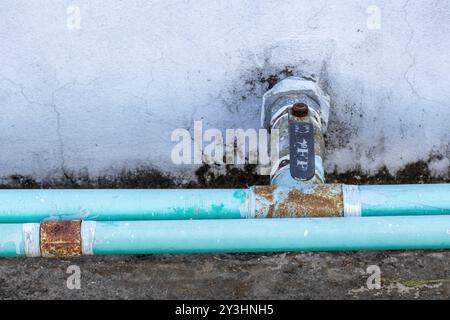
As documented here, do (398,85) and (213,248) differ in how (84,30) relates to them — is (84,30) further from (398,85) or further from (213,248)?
(398,85)

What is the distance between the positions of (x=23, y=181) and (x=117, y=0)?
715 mm

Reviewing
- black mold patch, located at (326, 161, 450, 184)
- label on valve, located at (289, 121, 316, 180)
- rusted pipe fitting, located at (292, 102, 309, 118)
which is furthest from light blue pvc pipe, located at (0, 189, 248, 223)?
black mold patch, located at (326, 161, 450, 184)

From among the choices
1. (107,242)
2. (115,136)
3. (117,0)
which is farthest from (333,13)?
(107,242)

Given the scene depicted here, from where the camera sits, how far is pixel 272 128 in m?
1.70

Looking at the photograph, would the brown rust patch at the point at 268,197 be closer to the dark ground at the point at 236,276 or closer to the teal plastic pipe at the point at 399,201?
the teal plastic pipe at the point at 399,201

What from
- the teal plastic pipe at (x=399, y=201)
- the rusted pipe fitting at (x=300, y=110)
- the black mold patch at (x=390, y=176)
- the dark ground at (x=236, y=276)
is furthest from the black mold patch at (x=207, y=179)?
the teal plastic pipe at (x=399, y=201)

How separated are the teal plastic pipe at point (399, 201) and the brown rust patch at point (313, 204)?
30 mm

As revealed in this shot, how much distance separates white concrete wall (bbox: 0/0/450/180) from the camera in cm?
172

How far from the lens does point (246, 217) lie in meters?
1.45

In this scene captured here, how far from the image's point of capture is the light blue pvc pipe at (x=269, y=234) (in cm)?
136

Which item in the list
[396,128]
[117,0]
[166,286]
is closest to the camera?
[117,0]

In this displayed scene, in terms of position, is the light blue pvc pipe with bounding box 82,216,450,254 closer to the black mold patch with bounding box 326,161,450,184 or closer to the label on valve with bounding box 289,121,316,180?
the label on valve with bounding box 289,121,316,180

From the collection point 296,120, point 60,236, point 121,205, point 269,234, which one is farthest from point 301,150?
point 60,236

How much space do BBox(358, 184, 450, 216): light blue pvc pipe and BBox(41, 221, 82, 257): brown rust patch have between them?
647 mm
